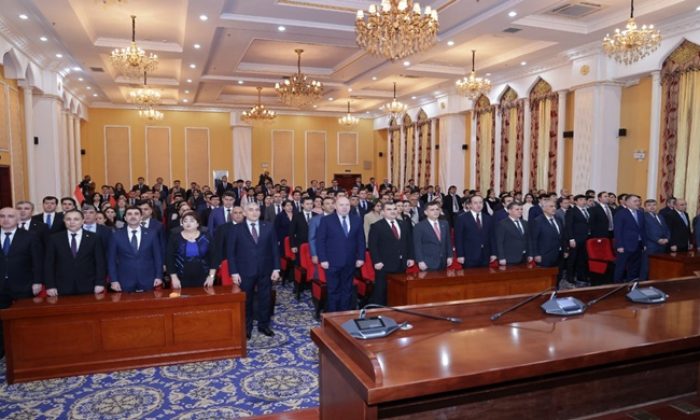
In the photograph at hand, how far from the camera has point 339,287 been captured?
6.11 m

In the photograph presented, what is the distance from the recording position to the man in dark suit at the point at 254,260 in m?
5.52

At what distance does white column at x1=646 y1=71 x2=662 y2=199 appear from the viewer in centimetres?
976

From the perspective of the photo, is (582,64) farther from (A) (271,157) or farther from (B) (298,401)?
(A) (271,157)

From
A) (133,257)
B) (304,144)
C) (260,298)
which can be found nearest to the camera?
(133,257)

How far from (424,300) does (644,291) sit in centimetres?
258

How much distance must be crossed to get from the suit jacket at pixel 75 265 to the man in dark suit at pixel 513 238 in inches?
195

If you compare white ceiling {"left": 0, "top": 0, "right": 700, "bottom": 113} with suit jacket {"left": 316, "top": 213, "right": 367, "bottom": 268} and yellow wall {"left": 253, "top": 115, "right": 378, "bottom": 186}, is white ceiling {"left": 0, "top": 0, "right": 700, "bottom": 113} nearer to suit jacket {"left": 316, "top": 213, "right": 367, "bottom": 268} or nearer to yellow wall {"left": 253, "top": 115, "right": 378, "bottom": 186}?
suit jacket {"left": 316, "top": 213, "right": 367, "bottom": 268}

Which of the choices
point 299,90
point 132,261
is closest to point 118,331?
point 132,261

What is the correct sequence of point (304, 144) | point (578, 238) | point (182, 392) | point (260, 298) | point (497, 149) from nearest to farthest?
point (182, 392) → point (260, 298) → point (578, 238) → point (497, 149) → point (304, 144)

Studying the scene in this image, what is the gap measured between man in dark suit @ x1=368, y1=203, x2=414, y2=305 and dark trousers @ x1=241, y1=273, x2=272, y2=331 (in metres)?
1.35

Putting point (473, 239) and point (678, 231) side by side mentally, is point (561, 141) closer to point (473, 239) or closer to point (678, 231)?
point (678, 231)

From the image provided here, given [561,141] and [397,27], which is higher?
[397,27]

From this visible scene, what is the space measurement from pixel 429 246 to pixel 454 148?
1052 cm

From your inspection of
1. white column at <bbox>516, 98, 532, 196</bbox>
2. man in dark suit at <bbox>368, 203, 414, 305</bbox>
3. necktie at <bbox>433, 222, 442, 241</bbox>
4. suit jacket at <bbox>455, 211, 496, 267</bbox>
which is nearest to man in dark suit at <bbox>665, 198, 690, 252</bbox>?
suit jacket at <bbox>455, 211, 496, 267</bbox>
